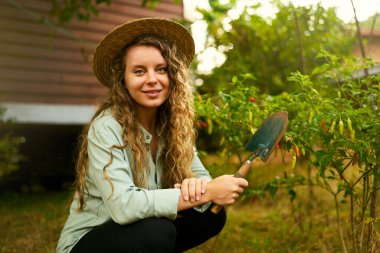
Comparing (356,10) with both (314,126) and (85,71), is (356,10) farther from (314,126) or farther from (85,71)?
(85,71)

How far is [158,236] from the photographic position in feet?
6.93

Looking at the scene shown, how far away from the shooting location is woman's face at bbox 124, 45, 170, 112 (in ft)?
7.92

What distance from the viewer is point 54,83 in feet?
22.7

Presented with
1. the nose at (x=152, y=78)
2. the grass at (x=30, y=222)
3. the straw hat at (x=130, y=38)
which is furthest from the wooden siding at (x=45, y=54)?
the nose at (x=152, y=78)

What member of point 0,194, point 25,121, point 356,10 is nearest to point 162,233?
point 356,10

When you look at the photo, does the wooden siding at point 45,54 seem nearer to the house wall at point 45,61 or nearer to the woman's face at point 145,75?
the house wall at point 45,61

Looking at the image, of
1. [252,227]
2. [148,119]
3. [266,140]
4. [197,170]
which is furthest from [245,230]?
[266,140]

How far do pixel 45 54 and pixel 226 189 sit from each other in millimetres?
5326

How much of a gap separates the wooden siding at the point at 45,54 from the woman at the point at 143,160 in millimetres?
3939

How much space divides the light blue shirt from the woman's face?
16 cm

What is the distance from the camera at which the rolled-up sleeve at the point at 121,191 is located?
Answer: 2131 millimetres

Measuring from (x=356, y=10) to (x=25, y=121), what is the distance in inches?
185

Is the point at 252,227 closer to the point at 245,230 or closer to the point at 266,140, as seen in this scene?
the point at 245,230

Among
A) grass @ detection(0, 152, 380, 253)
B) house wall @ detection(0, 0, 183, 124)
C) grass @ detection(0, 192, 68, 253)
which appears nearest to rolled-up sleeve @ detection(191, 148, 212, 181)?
grass @ detection(0, 152, 380, 253)
